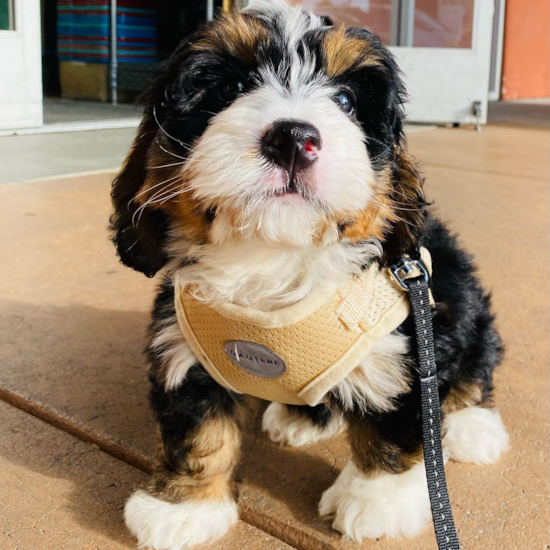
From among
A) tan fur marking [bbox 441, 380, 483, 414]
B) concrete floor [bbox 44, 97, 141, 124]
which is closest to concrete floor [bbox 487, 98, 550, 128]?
concrete floor [bbox 44, 97, 141, 124]

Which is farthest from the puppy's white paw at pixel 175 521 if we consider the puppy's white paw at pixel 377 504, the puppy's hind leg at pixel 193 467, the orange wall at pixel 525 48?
the orange wall at pixel 525 48

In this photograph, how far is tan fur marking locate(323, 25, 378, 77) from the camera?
2016mm

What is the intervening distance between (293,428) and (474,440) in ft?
2.03

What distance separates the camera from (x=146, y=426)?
268 cm

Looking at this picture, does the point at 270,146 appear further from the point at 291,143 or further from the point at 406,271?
the point at 406,271

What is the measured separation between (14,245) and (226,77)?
2951 mm

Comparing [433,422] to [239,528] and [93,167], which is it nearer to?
[239,528]

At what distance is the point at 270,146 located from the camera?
5.90ft

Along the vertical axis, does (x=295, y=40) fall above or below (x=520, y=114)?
above

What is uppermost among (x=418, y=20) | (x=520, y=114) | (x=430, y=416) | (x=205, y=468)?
(x=418, y=20)

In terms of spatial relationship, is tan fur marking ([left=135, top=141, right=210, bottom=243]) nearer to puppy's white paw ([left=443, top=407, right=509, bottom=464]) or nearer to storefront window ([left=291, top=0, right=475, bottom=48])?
puppy's white paw ([left=443, top=407, right=509, bottom=464])

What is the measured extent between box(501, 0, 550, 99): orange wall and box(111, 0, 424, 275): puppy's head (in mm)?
17585

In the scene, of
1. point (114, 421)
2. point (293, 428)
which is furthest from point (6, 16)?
point (293, 428)

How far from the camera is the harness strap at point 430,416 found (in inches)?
74.3
